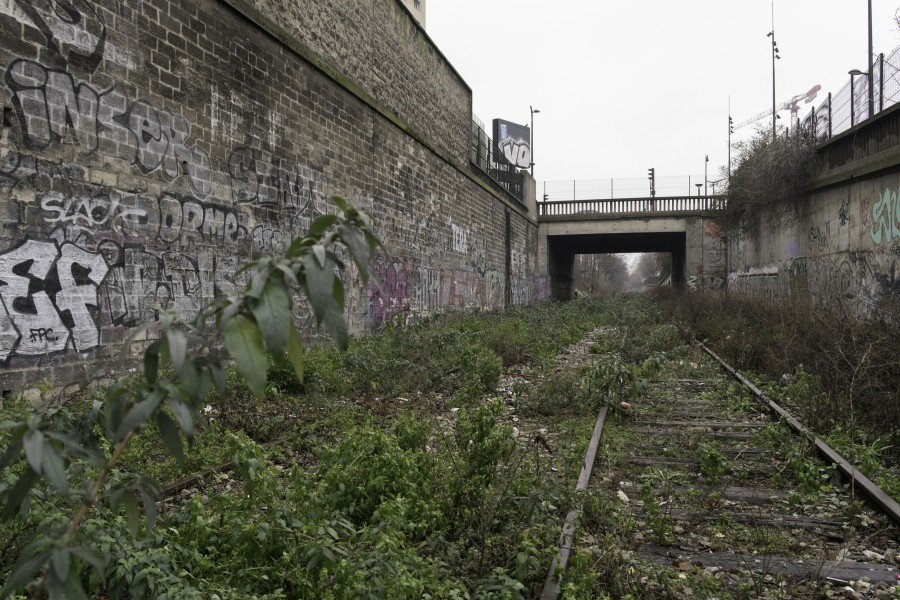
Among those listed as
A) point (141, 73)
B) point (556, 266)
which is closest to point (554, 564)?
point (141, 73)

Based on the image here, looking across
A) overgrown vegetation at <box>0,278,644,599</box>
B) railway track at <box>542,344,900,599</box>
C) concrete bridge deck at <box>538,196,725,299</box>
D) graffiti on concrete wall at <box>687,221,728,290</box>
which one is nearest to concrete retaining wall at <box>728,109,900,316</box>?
railway track at <box>542,344,900,599</box>

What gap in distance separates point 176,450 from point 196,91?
7461 mm

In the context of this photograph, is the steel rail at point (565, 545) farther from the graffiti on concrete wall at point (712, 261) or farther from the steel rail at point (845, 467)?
the graffiti on concrete wall at point (712, 261)

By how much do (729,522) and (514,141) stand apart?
39.1 m

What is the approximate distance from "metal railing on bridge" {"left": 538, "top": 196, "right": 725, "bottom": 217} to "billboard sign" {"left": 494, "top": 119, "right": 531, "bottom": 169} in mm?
6608

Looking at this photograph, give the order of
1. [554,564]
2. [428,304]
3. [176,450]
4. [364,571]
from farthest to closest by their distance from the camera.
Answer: [428,304] < [554,564] < [364,571] < [176,450]

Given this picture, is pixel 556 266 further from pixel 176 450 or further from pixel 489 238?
pixel 176 450

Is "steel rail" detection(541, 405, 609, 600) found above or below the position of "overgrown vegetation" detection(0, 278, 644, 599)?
below

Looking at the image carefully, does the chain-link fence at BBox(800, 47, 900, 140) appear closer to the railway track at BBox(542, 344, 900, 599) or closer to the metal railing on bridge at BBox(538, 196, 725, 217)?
the railway track at BBox(542, 344, 900, 599)

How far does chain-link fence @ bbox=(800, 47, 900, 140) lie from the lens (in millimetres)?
12141

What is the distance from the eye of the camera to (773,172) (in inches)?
651

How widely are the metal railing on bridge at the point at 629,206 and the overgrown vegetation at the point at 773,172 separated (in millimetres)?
6973

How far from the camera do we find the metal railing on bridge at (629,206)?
29872 millimetres

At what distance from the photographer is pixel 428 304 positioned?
15.3 m
